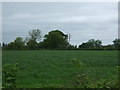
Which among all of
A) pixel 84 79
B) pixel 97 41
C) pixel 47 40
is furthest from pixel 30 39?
pixel 84 79

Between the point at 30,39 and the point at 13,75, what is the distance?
98.9 metres

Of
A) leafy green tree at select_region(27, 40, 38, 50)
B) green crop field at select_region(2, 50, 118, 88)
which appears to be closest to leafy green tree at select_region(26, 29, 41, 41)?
leafy green tree at select_region(27, 40, 38, 50)

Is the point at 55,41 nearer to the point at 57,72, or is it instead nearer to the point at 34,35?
the point at 34,35

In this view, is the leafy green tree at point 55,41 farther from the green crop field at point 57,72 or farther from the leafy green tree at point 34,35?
the green crop field at point 57,72

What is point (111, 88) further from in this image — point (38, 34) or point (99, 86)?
point (38, 34)

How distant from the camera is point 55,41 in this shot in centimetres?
9331

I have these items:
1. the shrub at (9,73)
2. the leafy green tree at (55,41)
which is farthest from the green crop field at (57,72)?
the leafy green tree at (55,41)

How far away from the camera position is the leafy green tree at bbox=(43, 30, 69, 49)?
9250cm

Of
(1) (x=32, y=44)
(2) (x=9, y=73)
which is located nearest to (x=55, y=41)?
(1) (x=32, y=44)

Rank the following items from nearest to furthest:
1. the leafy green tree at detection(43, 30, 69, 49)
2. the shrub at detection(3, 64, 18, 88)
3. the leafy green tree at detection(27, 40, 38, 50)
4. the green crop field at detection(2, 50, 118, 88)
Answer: the shrub at detection(3, 64, 18, 88)
the green crop field at detection(2, 50, 118, 88)
the leafy green tree at detection(27, 40, 38, 50)
the leafy green tree at detection(43, 30, 69, 49)

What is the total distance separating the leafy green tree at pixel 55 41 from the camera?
303 ft

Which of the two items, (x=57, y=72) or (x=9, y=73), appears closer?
(x=9, y=73)

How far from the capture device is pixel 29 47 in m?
89.6

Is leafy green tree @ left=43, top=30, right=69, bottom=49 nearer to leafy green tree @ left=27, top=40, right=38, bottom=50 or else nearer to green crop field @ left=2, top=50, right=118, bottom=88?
leafy green tree @ left=27, top=40, right=38, bottom=50
